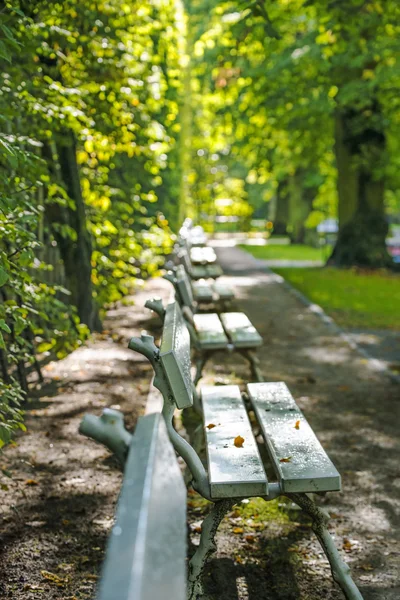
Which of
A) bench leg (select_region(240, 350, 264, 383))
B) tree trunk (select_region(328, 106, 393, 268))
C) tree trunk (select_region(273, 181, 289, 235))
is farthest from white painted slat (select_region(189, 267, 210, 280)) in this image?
tree trunk (select_region(273, 181, 289, 235))

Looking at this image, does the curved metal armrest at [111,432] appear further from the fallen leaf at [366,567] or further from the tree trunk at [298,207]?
the tree trunk at [298,207]

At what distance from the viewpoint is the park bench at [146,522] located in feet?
4.33

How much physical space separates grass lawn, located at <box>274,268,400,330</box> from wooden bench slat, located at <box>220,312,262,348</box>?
4.66 m

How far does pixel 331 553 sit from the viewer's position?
3492 mm

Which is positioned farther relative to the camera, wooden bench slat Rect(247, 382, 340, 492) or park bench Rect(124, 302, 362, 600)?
wooden bench slat Rect(247, 382, 340, 492)

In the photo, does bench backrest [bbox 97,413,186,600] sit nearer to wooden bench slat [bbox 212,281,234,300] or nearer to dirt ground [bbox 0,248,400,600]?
dirt ground [bbox 0,248,400,600]

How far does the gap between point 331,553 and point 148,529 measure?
2.23 meters

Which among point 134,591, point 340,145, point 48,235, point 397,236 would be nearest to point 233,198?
point 397,236

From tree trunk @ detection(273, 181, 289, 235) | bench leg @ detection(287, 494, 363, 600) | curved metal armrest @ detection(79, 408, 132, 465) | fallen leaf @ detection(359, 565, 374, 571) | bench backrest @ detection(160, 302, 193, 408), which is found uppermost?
curved metal armrest @ detection(79, 408, 132, 465)

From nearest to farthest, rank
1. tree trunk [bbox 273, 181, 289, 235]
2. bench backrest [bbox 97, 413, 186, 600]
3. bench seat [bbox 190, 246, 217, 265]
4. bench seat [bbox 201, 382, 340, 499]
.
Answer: bench backrest [bbox 97, 413, 186, 600] → bench seat [bbox 201, 382, 340, 499] → bench seat [bbox 190, 246, 217, 265] → tree trunk [bbox 273, 181, 289, 235]

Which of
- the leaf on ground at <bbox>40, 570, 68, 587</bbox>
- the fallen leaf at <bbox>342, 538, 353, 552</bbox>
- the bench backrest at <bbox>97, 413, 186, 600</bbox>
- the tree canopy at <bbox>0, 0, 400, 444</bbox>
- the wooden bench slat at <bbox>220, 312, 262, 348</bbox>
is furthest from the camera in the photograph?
the wooden bench slat at <bbox>220, 312, 262, 348</bbox>

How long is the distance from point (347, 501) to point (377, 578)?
3.42 feet

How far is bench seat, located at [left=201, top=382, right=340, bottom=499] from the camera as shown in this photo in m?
3.32

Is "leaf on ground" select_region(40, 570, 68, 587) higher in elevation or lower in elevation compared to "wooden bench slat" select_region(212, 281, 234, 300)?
lower
